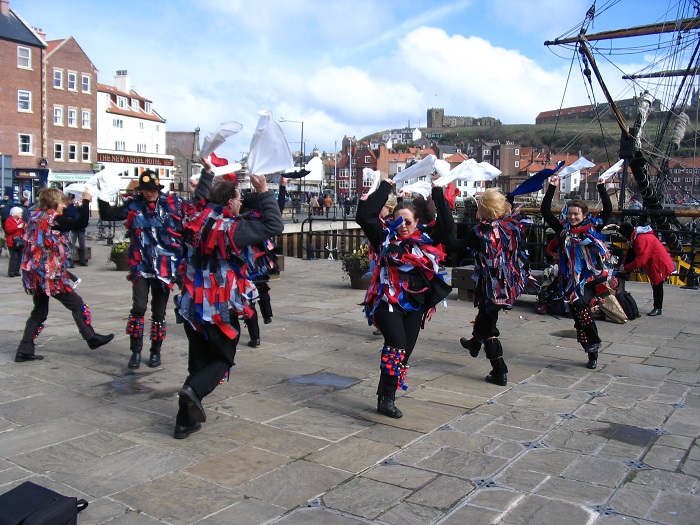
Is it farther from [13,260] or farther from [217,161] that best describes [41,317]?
[13,260]

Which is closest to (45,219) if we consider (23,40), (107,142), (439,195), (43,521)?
(439,195)

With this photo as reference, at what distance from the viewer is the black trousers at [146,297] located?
256 inches

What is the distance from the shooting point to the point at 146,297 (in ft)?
21.5

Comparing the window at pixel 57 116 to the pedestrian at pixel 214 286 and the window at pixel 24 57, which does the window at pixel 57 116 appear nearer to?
the window at pixel 24 57

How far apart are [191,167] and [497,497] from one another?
62664 millimetres

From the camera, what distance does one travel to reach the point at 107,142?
2250 inches

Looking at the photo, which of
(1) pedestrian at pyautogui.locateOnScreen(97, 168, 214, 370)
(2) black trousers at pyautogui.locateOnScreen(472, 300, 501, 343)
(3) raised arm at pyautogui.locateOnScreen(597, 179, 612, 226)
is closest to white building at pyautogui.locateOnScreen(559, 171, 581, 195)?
(3) raised arm at pyautogui.locateOnScreen(597, 179, 612, 226)

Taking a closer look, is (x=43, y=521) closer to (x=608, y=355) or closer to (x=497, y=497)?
(x=497, y=497)

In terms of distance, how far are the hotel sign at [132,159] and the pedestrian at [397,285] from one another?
50.2 m

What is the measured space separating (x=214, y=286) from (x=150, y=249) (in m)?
2.08

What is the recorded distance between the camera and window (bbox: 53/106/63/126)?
4691cm

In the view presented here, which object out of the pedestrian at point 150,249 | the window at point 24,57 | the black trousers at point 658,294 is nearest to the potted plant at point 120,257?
the pedestrian at point 150,249

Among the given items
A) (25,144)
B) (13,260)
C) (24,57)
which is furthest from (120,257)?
(24,57)

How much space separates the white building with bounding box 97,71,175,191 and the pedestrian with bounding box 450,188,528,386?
48.6 metres
